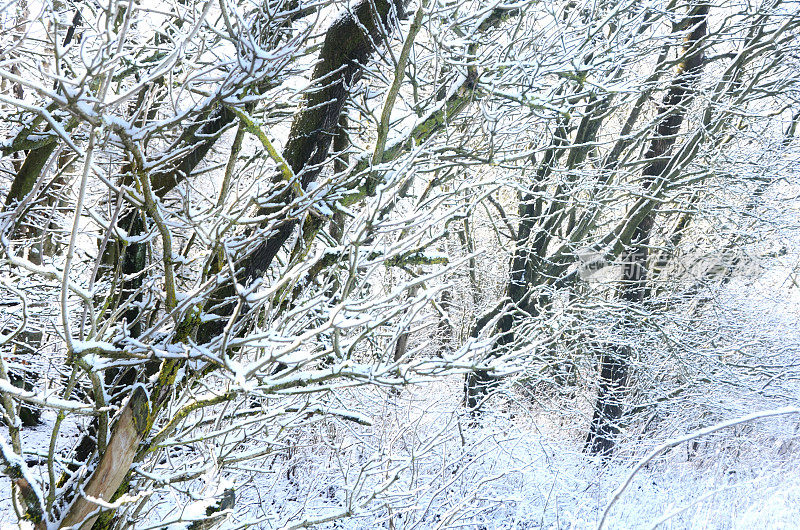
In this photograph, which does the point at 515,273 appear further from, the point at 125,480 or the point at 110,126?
the point at 110,126

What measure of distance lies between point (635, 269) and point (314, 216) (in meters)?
6.12

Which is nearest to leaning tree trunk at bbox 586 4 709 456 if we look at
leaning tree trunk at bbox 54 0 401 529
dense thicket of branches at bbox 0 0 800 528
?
dense thicket of branches at bbox 0 0 800 528

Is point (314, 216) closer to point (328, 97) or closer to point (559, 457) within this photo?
point (328, 97)

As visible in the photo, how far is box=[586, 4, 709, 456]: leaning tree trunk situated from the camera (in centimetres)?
817

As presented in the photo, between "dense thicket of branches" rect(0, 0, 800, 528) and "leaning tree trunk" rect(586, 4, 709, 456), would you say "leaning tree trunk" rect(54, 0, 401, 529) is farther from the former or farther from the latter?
"leaning tree trunk" rect(586, 4, 709, 456)

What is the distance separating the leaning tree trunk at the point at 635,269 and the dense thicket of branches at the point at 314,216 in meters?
0.06

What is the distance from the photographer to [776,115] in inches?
305

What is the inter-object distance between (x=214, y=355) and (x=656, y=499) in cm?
655

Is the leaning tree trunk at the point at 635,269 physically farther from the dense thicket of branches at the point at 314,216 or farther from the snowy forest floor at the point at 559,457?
the snowy forest floor at the point at 559,457

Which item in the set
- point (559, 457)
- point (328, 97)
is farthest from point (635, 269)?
→ point (328, 97)

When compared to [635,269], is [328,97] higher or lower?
higher

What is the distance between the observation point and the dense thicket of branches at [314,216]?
2527mm

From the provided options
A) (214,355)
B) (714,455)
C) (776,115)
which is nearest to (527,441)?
(714,455)

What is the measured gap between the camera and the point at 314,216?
156 inches
